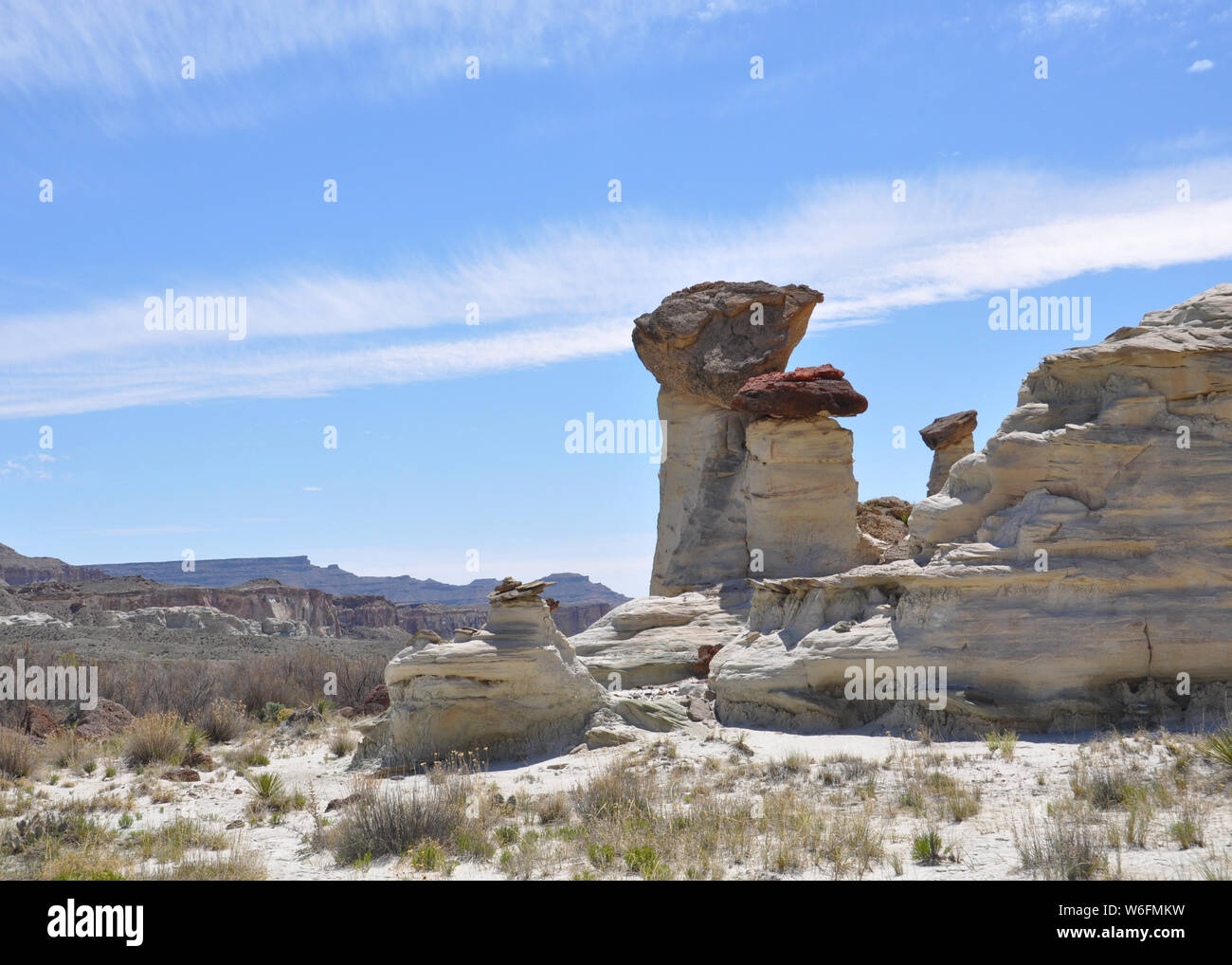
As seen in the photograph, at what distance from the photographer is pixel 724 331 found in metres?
25.7

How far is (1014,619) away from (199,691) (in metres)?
15.8

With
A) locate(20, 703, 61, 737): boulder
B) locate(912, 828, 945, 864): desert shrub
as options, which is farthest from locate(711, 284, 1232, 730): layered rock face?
locate(20, 703, 61, 737): boulder

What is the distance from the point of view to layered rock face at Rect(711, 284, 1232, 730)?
13.2 metres

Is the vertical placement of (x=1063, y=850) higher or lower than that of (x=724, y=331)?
lower

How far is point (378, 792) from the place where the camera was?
12.1 m

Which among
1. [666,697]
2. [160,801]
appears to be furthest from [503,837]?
[666,697]

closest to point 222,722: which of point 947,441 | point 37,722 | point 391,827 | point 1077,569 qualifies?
point 37,722

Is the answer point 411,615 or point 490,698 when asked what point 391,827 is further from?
point 411,615

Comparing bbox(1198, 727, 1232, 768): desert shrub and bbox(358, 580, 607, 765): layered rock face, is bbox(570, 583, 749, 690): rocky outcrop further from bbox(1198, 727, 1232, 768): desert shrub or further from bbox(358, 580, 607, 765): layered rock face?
bbox(1198, 727, 1232, 768): desert shrub

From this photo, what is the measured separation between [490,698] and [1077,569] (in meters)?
8.01
